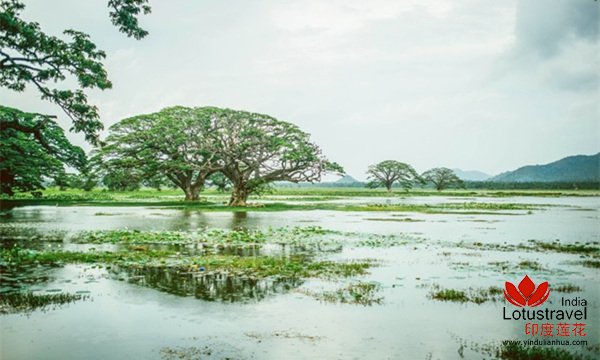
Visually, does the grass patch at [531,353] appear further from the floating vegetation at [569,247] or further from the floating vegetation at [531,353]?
the floating vegetation at [569,247]

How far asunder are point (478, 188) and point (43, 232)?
177 metres

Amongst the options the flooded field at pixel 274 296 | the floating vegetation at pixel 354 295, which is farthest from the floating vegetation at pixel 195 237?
the floating vegetation at pixel 354 295

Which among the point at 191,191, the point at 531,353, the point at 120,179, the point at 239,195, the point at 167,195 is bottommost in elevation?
the point at 531,353

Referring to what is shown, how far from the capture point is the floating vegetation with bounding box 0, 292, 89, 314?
10.8 m

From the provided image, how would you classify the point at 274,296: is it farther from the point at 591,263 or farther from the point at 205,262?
the point at 591,263

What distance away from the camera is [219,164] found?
57.4m

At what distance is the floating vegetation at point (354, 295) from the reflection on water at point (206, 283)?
3.67ft

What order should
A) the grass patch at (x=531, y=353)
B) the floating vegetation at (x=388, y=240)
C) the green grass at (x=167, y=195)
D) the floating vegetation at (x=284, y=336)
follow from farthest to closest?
the green grass at (x=167, y=195) < the floating vegetation at (x=388, y=240) < the floating vegetation at (x=284, y=336) < the grass patch at (x=531, y=353)

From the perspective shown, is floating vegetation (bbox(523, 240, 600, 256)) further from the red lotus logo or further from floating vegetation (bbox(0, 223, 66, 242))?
floating vegetation (bbox(0, 223, 66, 242))

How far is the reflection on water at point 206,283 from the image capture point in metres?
12.3

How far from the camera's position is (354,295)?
12.3 metres

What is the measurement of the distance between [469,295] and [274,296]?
4750 millimetres

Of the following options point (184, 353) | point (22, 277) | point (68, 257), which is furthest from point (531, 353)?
point (68, 257)

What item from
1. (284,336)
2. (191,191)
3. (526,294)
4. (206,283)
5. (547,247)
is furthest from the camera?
(191,191)
